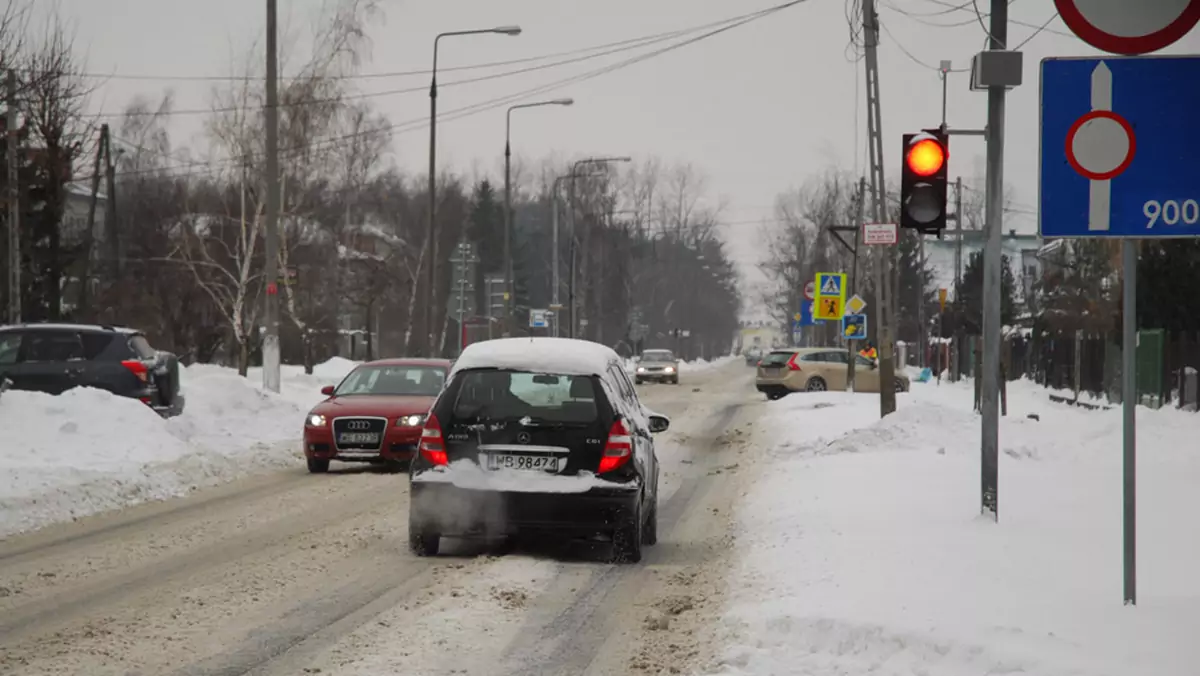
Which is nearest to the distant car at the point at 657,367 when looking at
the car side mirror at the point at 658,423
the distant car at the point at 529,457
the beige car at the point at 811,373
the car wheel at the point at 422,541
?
the beige car at the point at 811,373

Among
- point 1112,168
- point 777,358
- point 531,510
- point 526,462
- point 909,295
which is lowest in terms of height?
point 777,358

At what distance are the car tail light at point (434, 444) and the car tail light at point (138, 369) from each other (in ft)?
38.2

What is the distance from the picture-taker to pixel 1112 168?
761 cm

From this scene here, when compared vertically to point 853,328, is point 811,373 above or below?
below

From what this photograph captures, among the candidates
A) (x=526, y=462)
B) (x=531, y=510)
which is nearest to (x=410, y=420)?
(x=526, y=462)

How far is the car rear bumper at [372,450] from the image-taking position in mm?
18562

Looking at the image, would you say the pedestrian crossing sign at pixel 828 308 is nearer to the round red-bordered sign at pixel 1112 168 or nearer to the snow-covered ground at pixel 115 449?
the snow-covered ground at pixel 115 449

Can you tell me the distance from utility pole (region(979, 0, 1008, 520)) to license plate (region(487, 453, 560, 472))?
358 centimetres

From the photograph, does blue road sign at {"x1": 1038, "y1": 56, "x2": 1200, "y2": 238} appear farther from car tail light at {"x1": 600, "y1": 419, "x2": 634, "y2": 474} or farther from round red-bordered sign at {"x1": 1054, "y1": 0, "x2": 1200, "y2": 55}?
car tail light at {"x1": 600, "y1": 419, "x2": 634, "y2": 474}

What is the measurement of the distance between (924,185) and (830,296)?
83.8ft

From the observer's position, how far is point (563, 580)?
1023 cm

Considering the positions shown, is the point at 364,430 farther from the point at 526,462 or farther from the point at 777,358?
the point at 777,358

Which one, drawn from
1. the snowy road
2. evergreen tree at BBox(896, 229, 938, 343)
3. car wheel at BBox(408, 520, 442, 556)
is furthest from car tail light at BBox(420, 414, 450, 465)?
evergreen tree at BBox(896, 229, 938, 343)

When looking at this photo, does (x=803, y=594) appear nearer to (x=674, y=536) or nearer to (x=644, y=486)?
(x=644, y=486)
